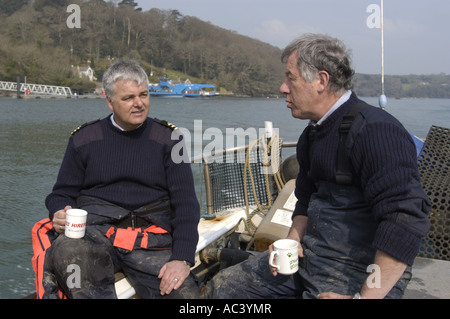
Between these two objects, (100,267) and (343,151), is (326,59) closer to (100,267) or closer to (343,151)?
(343,151)

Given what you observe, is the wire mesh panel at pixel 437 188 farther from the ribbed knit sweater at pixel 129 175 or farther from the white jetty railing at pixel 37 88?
the white jetty railing at pixel 37 88

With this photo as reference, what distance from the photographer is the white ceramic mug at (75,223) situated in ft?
7.38

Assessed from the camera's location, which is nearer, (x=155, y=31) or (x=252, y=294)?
(x=252, y=294)

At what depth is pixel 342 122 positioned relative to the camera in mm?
1911

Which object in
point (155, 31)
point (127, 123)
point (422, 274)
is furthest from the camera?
point (155, 31)

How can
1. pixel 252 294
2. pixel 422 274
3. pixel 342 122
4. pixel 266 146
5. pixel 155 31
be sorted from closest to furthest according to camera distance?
pixel 342 122 → pixel 252 294 → pixel 422 274 → pixel 266 146 → pixel 155 31

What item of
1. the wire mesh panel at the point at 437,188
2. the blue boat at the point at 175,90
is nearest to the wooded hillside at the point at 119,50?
the blue boat at the point at 175,90

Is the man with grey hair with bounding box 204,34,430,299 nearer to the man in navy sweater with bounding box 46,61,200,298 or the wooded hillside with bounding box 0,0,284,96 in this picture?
the man in navy sweater with bounding box 46,61,200,298

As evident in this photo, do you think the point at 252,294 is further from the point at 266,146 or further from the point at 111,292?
the point at 266,146

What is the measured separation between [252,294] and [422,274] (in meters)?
0.97

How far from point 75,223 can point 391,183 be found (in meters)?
1.47

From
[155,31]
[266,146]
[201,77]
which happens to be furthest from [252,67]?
[266,146]

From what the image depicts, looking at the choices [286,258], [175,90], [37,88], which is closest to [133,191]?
[286,258]

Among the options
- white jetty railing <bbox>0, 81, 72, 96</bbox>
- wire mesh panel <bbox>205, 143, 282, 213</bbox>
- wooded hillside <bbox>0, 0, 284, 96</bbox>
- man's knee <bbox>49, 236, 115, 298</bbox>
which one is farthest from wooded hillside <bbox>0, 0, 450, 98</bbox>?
man's knee <bbox>49, 236, 115, 298</bbox>
